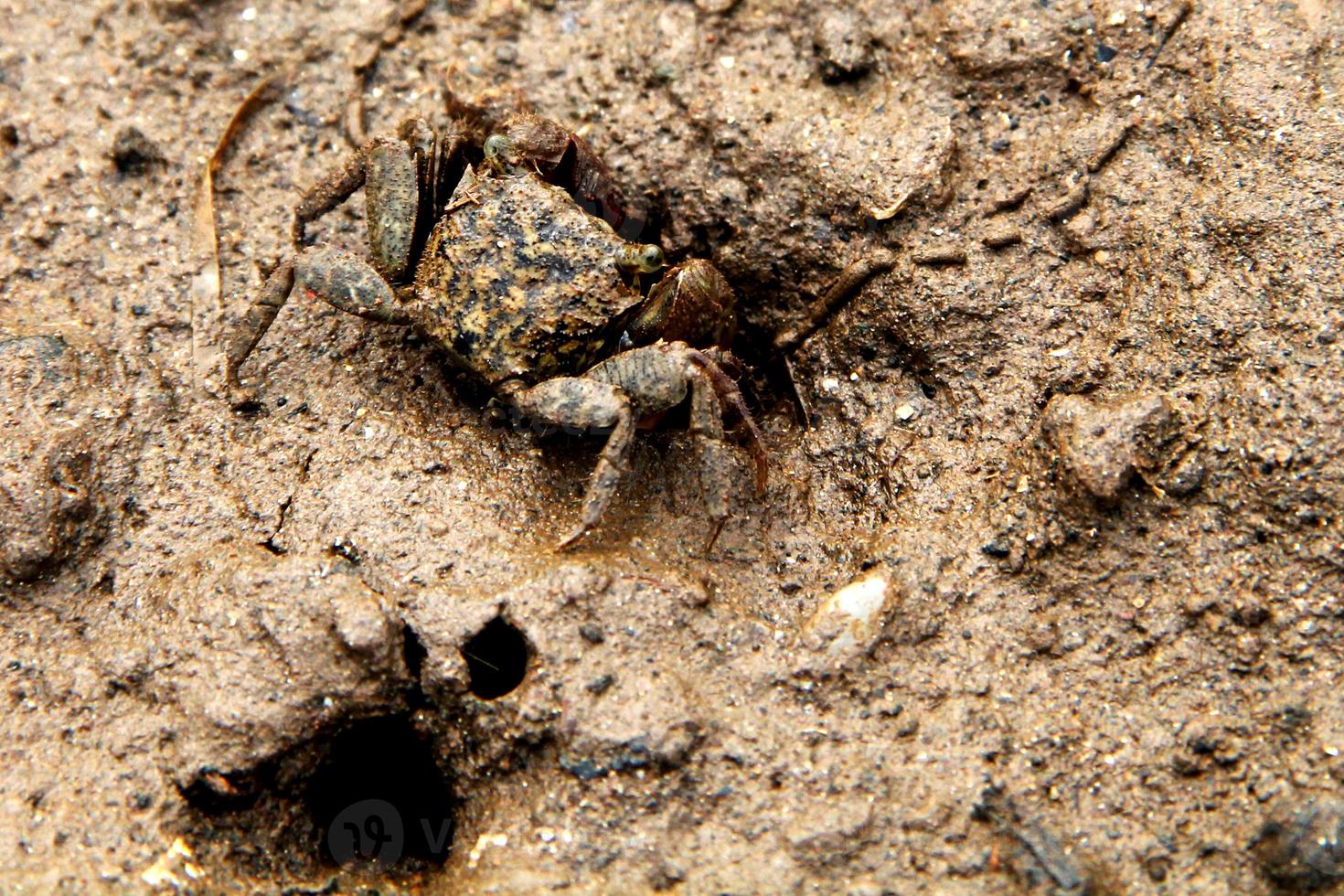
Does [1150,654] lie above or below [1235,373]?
below

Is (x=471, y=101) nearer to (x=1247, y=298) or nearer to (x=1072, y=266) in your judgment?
(x=1072, y=266)

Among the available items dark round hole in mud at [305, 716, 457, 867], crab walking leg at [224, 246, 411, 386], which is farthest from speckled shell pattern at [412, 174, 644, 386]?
dark round hole in mud at [305, 716, 457, 867]

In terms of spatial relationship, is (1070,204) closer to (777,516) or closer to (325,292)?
(777,516)

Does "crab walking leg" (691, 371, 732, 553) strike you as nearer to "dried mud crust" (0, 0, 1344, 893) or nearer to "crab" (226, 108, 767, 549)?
"crab" (226, 108, 767, 549)

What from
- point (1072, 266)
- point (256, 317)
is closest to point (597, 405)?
point (256, 317)

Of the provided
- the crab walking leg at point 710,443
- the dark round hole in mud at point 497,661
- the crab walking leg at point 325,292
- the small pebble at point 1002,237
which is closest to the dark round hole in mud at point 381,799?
the dark round hole in mud at point 497,661

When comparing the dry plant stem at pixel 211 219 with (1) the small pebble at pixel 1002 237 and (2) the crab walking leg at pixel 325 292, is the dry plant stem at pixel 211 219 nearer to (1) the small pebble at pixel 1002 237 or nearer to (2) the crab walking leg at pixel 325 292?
(2) the crab walking leg at pixel 325 292
